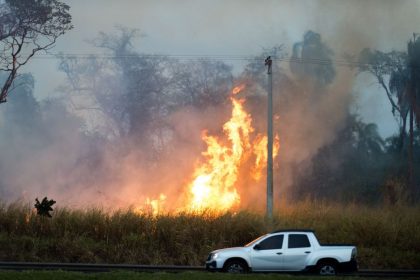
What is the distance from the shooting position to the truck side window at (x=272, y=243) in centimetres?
1939

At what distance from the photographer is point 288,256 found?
752 inches

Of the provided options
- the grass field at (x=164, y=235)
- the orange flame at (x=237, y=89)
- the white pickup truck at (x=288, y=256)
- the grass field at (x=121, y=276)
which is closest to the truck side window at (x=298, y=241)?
the white pickup truck at (x=288, y=256)

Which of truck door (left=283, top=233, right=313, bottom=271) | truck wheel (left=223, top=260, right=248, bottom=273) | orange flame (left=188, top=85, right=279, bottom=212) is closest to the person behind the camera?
truck door (left=283, top=233, right=313, bottom=271)

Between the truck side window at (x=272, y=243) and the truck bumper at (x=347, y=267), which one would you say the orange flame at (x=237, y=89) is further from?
the truck bumper at (x=347, y=267)

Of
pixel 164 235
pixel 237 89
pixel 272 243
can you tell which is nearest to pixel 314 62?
pixel 237 89

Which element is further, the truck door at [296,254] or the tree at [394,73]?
the tree at [394,73]

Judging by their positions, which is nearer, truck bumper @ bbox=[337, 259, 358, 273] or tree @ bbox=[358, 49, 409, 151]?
truck bumper @ bbox=[337, 259, 358, 273]

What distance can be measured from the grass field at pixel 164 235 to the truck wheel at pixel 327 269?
7.16 meters

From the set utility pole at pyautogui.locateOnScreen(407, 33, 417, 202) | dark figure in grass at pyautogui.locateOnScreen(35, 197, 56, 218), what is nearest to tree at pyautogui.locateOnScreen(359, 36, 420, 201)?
utility pole at pyautogui.locateOnScreen(407, 33, 417, 202)

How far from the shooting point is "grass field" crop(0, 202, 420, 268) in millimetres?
25828

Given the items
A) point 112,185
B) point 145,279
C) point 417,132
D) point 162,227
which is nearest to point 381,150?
point 417,132

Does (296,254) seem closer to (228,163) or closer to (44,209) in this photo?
(44,209)

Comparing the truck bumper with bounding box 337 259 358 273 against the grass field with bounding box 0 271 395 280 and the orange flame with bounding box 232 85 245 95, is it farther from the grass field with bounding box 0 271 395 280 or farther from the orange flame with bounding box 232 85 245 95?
the orange flame with bounding box 232 85 245 95

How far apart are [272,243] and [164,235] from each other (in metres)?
8.39
